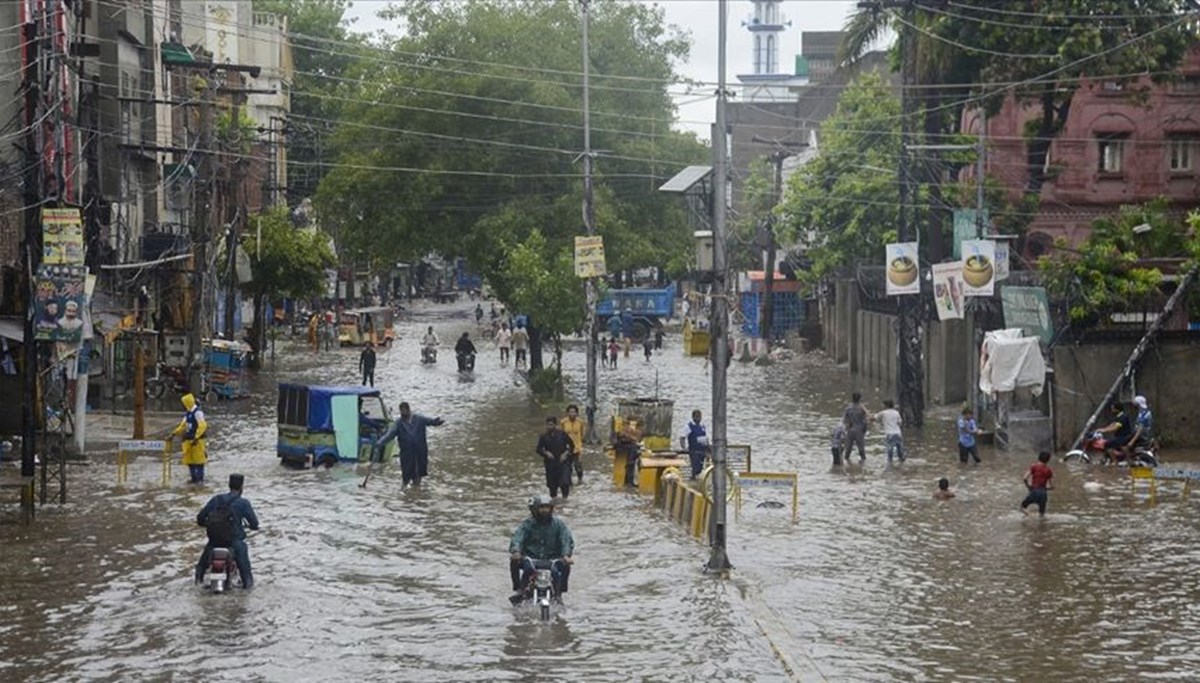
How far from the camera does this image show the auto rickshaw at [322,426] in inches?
1287

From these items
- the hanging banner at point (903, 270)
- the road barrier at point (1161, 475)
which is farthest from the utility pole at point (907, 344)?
the road barrier at point (1161, 475)

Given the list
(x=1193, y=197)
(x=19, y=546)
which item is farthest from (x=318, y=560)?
(x=1193, y=197)

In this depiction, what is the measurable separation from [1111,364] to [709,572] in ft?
57.6

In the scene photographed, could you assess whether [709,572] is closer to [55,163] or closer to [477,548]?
[477,548]

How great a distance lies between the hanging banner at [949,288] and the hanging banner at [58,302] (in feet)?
62.4

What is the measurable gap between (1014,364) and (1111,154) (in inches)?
1081

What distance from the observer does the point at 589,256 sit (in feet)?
129

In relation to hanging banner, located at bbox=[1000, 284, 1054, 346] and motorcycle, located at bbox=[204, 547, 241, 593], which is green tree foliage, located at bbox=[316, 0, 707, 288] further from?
motorcycle, located at bbox=[204, 547, 241, 593]

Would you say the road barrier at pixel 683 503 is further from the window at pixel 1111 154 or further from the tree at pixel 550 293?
the window at pixel 1111 154

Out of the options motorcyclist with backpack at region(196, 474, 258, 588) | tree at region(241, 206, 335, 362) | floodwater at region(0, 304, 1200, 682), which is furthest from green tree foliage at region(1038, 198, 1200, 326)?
tree at region(241, 206, 335, 362)

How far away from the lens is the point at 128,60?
4884 cm

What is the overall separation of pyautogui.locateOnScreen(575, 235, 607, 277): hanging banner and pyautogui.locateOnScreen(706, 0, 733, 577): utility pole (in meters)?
16.9

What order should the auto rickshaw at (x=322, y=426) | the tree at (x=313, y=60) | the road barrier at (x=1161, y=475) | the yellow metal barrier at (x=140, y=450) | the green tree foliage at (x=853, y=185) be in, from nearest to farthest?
the road barrier at (x=1161, y=475)
the yellow metal barrier at (x=140, y=450)
the auto rickshaw at (x=322, y=426)
the green tree foliage at (x=853, y=185)
the tree at (x=313, y=60)

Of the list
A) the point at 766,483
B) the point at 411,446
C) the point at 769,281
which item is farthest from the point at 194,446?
the point at 769,281
